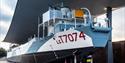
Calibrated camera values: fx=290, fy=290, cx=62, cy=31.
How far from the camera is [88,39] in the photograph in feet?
36.1

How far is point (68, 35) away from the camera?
39.3 ft

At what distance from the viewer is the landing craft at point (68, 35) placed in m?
11.2

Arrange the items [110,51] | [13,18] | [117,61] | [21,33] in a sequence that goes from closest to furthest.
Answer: [110,51] → [117,61] → [13,18] → [21,33]

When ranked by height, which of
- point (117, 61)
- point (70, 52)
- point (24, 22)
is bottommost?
point (117, 61)

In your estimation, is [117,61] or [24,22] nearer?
[117,61]

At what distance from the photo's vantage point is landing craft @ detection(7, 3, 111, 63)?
11.2m

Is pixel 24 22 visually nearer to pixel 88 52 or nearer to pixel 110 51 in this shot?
pixel 110 51

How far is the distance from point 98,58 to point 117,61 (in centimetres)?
153

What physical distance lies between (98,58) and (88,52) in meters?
7.88

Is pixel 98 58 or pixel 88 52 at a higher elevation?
pixel 88 52

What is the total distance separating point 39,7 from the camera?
61.2 feet

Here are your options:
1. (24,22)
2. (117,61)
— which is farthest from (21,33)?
(117,61)

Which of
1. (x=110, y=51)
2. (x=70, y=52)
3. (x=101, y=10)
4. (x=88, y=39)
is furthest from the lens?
(x=101, y=10)

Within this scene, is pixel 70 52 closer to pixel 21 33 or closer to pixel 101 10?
pixel 101 10
